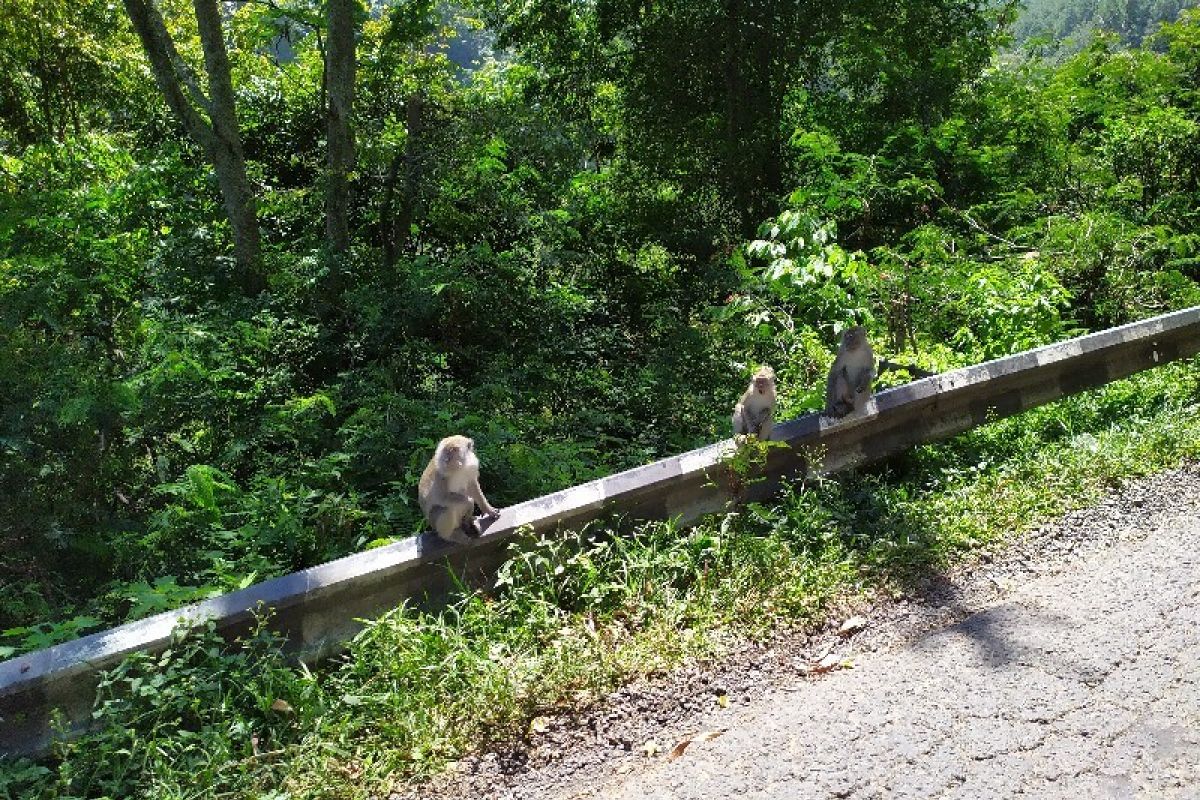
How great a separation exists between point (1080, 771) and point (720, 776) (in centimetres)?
121

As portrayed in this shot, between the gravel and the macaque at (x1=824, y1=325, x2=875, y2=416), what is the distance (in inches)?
53.0

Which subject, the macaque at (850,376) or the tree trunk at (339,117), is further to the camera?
the tree trunk at (339,117)

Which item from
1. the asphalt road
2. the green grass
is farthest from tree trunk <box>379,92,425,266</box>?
the asphalt road

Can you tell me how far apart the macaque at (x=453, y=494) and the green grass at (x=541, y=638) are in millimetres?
298

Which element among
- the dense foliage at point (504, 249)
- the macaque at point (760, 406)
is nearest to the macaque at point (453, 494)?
the dense foliage at point (504, 249)

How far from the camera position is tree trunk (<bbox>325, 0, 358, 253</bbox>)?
28.0 ft

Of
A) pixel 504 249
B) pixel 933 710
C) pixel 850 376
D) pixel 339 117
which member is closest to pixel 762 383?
pixel 850 376

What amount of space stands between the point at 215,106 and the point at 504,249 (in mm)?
3121

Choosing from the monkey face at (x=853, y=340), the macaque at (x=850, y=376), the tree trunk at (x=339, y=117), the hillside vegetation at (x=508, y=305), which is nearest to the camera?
the hillside vegetation at (x=508, y=305)

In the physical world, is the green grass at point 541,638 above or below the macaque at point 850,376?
below

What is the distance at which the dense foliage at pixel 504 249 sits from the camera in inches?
225

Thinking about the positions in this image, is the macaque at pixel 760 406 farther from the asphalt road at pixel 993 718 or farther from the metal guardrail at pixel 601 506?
the asphalt road at pixel 993 718

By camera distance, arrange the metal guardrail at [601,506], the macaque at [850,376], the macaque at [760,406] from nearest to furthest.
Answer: the metal guardrail at [601,506], the macaque at [760,406], the macaque at [850,376]

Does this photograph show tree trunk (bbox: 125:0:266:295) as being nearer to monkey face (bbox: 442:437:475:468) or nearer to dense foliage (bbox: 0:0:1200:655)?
dense foliage (bbox: 0:0:1200:655)
